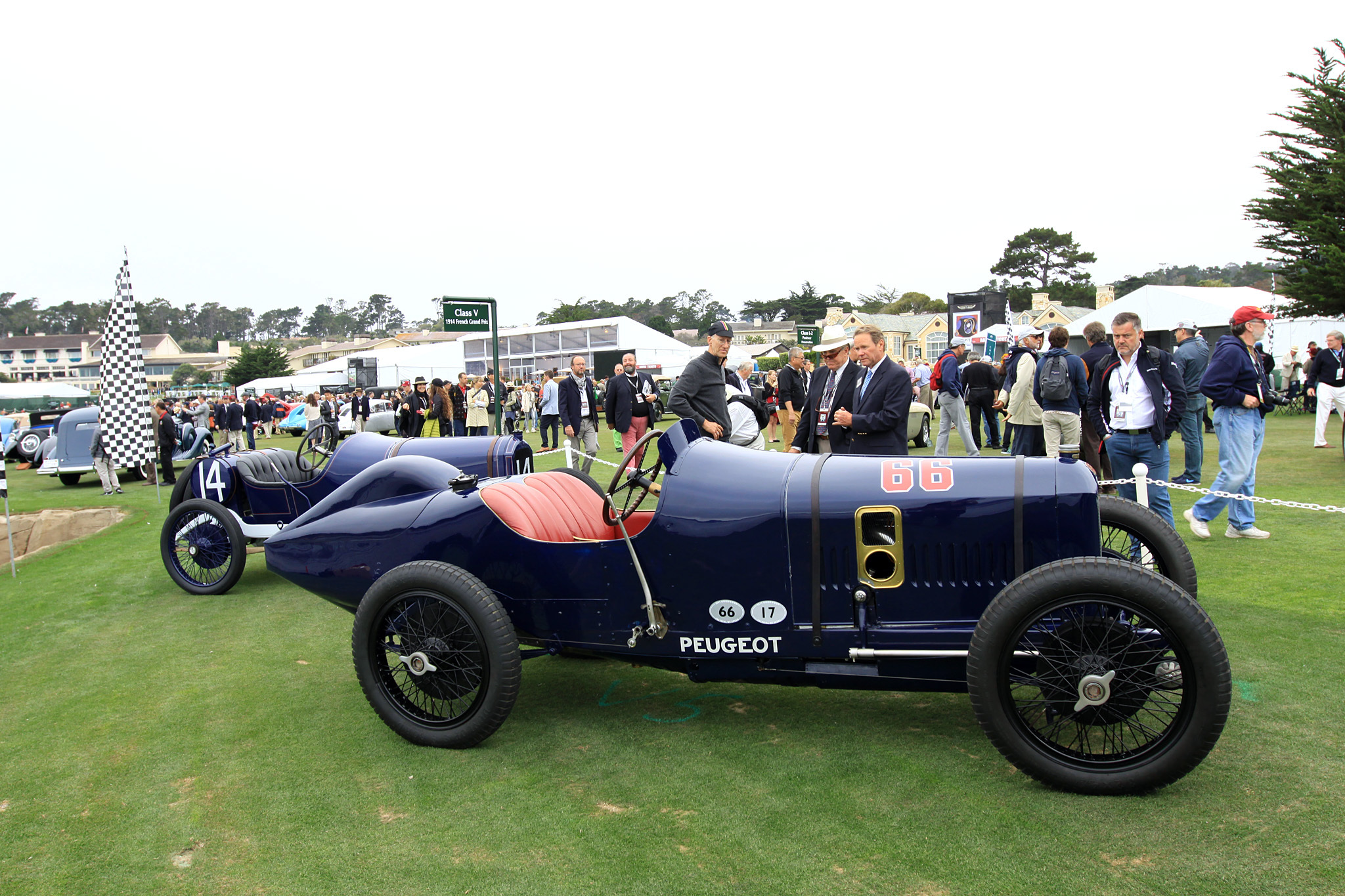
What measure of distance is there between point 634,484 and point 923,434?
12.1 meters

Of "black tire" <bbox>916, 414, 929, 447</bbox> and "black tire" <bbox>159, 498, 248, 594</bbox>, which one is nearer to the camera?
"black tire" <bbox>159, 498, 248, 594</bbox>

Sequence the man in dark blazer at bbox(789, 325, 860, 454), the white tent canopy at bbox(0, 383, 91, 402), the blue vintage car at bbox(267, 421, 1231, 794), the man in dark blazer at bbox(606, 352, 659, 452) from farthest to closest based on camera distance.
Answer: the white tent canopy at bbox(0, 383, 91, 402), the man in dark blazer at bbox(606, 352, 659, 452), the man in dark blazer at bbox(789, 325, 860, 454), the blue vintage car at bbox(267, 421, 1231, 794)

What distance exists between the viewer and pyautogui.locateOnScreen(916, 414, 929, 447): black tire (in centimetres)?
1452

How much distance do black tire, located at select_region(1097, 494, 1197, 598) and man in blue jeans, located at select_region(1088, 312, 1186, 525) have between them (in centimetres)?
219

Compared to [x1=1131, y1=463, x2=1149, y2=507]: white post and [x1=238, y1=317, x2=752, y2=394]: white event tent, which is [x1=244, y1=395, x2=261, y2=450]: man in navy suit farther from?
[x1=1131, y1=463, x2=1149, y2=507]: white post

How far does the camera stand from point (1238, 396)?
6152 mm

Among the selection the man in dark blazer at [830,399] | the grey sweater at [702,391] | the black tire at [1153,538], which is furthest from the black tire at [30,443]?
the black tire at [1153,538]

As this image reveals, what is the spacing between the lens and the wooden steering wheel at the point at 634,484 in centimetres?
357

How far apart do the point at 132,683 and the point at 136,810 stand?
1.73 metres

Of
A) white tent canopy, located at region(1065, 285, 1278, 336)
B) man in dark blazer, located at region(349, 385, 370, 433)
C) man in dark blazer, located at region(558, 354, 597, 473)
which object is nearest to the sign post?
man in dark blazer, located at region(558, 354, 597, 473)

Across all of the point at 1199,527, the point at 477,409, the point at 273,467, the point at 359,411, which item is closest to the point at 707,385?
the point at 273,467

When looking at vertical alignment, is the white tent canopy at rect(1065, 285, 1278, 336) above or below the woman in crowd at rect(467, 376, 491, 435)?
above

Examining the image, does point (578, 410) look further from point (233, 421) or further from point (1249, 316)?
point (233, 421)

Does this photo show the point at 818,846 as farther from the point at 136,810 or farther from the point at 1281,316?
the point at 1281,316
